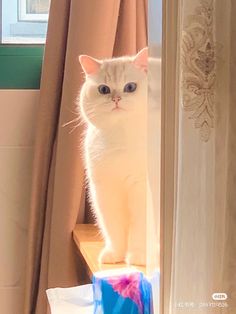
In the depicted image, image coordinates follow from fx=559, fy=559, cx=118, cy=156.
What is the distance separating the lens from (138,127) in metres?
0.92

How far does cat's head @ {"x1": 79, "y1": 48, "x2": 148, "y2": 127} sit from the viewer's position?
3.08 ft

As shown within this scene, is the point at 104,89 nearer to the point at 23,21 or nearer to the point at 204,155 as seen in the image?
the point at 204,155

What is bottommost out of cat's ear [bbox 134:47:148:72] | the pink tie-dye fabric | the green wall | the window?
the pink tie-dye fabric

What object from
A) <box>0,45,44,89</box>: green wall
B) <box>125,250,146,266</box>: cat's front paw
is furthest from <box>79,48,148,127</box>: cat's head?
<box>0,45,44,89</box>: green wall

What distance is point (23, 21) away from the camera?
5.12 ft

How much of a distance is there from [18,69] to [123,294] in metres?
0.83

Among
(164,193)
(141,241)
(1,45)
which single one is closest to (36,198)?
(1,45)

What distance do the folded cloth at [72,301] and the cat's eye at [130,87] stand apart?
0.34 meters

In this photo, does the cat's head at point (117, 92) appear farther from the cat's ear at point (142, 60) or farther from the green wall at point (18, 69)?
the green wall at point (18, 69)

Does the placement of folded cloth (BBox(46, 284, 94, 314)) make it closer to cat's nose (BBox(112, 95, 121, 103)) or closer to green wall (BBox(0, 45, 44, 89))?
cat's nose (BBox(112, 95, 121, 103))

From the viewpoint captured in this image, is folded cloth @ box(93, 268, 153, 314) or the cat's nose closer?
folded cloth @ box(93, 268, 153, 314)

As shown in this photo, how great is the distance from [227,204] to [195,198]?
4 centimetres

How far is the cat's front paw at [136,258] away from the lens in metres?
0.91

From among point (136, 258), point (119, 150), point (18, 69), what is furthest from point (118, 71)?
point (18, 69)
